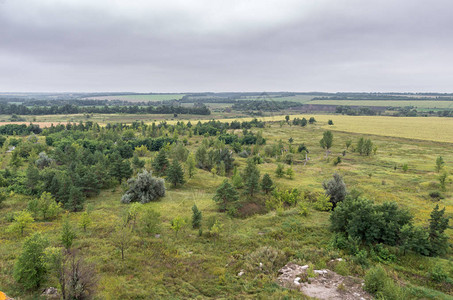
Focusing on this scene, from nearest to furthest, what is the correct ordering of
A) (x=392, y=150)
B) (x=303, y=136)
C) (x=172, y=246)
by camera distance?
(x=172, y=246) < (x=392, y=150) < (x=303, y=136)

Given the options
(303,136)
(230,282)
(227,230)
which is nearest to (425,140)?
(303,136)

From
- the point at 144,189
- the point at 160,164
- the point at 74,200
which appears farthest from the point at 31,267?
the point at 160,164

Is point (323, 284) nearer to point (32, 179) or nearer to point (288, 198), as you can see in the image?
point (288, 198)

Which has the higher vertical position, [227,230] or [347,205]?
[347,205]

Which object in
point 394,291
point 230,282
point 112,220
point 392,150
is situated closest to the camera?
point 394,291

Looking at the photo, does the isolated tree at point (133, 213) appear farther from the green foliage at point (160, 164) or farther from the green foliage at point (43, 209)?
the green foliage at point (160, 164)

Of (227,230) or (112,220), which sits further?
(112,220)

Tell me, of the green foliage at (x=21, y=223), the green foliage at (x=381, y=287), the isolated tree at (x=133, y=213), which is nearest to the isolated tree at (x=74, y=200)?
the green foliage at (x=21, y=223)

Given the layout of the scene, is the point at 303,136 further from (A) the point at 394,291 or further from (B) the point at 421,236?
(A) the point at 394,291
